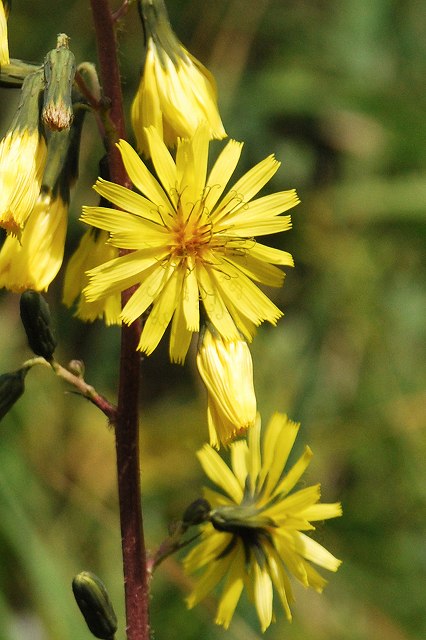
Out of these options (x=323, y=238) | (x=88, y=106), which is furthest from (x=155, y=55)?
(x=323, y=238)

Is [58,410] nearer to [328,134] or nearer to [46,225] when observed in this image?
[328,134]

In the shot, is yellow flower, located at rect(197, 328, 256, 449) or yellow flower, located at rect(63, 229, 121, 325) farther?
yellow flower, located at rect(63, 229, 121, 325)

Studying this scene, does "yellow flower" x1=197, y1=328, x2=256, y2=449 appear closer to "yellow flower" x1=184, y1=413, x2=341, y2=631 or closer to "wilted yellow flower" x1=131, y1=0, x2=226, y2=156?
→ "yellow flower" x1=184, y1=413, x2=341, y2=631

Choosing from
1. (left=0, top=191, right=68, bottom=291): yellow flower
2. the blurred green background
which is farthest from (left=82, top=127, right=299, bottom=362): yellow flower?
the blurred green background

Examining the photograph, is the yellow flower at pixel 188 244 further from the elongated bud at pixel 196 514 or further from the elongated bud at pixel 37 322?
the elongated bud at pixel 196 514

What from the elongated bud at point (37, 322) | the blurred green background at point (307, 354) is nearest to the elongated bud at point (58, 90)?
the elongated bud at point (37, 322)
